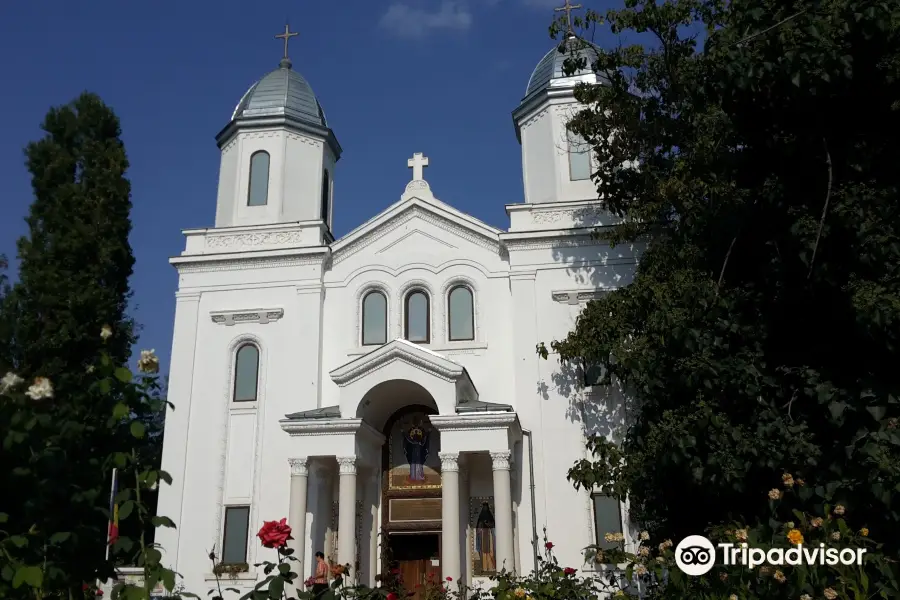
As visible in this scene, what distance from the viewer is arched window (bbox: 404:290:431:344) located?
1931 cm

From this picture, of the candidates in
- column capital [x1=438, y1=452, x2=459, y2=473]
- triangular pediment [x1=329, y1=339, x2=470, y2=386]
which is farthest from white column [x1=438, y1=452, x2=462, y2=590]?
triangular pediment [x1=329, y1=339, x2=470, y2=386]

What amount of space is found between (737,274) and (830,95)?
3.62 m

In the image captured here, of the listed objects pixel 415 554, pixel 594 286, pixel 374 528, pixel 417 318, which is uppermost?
pixel 594 286

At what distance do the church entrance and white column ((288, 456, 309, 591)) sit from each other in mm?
2270

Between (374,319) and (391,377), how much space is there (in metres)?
2.85

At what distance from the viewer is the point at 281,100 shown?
2248 cm

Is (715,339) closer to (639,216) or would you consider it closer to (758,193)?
(758,193)

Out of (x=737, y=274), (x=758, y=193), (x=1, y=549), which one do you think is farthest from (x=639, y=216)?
(x=1, y=549)

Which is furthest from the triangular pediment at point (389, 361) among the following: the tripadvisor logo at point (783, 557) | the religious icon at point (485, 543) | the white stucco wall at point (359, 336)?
the tripadvisor logo at point (783, 557)

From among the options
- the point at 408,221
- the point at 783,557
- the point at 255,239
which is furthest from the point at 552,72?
the point at 783,557

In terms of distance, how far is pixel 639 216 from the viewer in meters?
16.0

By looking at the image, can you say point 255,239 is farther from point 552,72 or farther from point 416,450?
point 552,72

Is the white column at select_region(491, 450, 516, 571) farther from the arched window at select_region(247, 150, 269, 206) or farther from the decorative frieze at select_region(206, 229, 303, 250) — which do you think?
the arched window at select_region(247, 150, 269, 206)

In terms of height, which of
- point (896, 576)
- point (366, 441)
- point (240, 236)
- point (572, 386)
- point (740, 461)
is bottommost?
point (896, 576)
